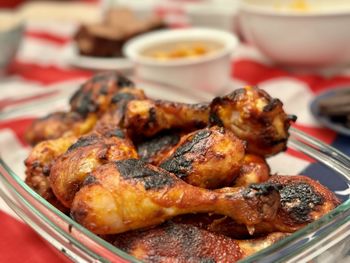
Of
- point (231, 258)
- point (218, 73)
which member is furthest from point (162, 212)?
point (218, 73)

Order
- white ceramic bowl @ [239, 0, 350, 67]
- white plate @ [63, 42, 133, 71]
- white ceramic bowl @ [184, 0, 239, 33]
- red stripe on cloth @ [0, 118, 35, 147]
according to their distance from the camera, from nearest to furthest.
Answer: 1. red stripe on cloth @ [0, 118, 35, 147]
2. white ceramic bowl @ [239, 0, 350, 67]
3. white plate @ [63, 42, 133, 71]
4. white ceramic bowl @ [184, 0, 239, 33]

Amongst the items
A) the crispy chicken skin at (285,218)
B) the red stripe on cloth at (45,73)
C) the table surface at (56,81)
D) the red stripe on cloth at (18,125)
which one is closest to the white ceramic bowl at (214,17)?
the table surface at (56,81)

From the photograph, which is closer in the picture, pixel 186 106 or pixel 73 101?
pixel 186 106

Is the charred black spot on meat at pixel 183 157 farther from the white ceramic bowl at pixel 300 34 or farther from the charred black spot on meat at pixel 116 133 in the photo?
the white ceramic bowl at pixel 300 34

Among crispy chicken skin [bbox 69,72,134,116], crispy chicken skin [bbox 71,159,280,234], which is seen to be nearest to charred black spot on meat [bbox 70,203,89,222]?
crispy chicken skin [bbox 71,159,280,234]

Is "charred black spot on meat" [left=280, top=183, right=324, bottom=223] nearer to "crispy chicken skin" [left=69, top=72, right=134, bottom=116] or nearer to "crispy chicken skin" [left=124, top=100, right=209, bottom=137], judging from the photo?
"crispy chicken skin" [left=124, top=100, right=209, bottom=137]

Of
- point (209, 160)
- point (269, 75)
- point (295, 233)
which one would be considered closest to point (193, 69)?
point (269, 75)

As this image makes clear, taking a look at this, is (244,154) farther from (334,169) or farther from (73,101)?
(73,101)
